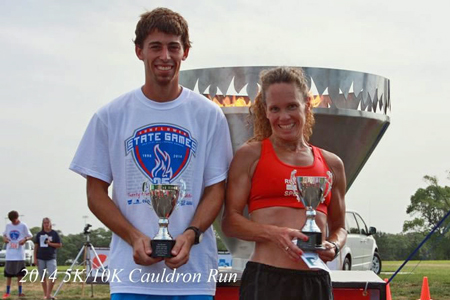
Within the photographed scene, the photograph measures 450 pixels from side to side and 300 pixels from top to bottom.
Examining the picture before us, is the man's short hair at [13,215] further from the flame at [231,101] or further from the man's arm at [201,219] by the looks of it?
the man's arm at [201,219]

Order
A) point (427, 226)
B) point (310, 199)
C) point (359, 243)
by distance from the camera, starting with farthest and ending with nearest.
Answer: point (359, 243)
point (427, 226)
point (310, 199)

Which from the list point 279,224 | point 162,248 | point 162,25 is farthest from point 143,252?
point 162,25

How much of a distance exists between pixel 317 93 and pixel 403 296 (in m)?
5.87

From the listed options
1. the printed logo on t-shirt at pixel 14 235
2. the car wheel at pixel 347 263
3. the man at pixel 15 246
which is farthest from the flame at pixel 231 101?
the printed logo on t-shirt at pixel 14 235

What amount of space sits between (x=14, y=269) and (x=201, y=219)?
10.4m

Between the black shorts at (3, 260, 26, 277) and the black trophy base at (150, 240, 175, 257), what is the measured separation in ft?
33.9

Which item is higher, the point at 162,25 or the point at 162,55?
the point at 162,25

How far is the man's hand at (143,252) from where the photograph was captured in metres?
2.85

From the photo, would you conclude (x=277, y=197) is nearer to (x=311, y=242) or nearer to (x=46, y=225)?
(x=311, y=242)

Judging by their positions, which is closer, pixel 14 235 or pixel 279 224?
pixel 279 224

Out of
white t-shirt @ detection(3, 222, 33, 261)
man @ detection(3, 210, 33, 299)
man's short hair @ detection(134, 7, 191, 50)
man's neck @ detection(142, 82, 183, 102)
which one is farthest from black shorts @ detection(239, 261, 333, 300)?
white t-shirt @ detection(3, 222, 33, 261)

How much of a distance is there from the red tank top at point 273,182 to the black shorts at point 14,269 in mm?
10219

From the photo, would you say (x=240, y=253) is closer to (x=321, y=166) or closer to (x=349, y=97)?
(x=349, y=97)

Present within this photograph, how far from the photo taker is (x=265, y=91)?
319cm
